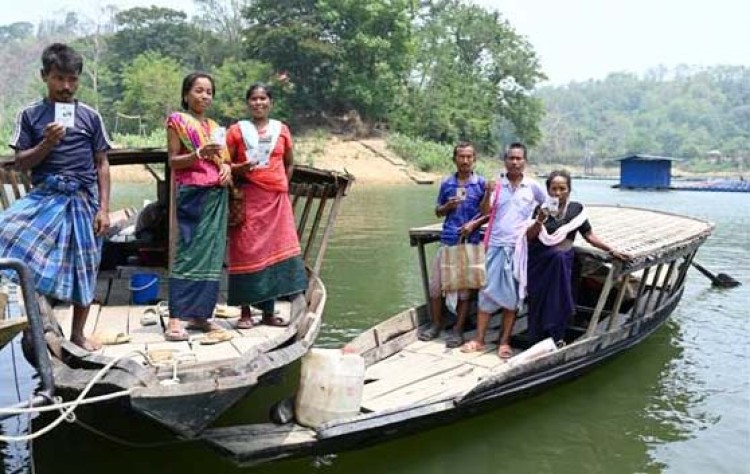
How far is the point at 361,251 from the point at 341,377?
30.3 ft

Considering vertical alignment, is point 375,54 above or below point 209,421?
above

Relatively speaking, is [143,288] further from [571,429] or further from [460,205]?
[571,429]

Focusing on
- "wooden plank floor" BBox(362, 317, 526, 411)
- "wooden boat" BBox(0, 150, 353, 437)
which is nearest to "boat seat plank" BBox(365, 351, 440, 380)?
"wooden plank floor" BBox(362, 317, 526, 411)

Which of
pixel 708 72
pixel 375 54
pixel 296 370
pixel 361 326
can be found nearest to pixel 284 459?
pixel 296 370

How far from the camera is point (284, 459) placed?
4.14 m

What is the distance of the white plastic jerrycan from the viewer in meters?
4.20

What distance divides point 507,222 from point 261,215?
208cm

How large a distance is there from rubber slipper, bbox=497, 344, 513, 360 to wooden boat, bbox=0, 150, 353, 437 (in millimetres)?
1531

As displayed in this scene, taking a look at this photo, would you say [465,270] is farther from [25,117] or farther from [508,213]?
[25,117]

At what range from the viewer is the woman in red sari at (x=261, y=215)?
4410 millimetres

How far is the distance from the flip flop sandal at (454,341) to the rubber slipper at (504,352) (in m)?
0.39

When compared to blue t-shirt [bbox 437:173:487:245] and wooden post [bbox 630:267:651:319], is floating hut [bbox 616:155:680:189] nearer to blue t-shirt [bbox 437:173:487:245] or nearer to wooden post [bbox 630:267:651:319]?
wooden post [bbox 630:267:651:319]

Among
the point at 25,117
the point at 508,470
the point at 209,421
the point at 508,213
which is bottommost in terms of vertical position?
the point at 508,470

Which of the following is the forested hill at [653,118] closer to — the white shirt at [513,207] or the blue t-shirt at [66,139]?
the white shirt at [513,207]
